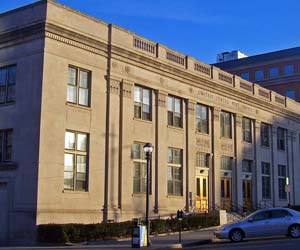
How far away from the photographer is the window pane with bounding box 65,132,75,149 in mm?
28922

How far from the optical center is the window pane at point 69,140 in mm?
28922

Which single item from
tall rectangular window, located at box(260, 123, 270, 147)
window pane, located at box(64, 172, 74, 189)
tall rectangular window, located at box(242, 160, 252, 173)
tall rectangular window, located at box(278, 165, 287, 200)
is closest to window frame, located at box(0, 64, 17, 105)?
window pane, located at box(64, 172, 74, 189)

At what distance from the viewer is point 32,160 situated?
27.2m

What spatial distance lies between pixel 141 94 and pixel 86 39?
591cm

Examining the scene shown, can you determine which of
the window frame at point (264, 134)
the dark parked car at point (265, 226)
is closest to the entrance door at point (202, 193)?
the window frame at point (264, 134)

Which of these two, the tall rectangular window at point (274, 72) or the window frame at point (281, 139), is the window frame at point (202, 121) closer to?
the window frame at point (281, 139)

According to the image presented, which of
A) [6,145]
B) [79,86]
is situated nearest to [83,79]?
[79,86]

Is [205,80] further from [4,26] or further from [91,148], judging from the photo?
[4,26]

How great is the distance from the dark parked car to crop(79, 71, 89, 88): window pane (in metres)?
11.3

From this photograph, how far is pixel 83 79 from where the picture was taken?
30562mm

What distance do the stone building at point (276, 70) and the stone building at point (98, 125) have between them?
3878 centimetres

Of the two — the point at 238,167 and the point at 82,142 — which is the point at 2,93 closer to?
the point at 82,142

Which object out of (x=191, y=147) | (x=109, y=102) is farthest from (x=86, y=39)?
(x=191, y=147)

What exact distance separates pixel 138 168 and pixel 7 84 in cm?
951
